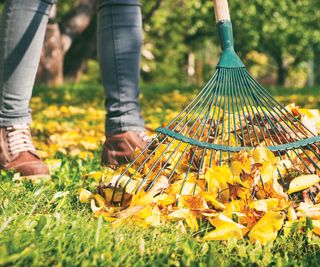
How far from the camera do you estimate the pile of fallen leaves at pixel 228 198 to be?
152 cm

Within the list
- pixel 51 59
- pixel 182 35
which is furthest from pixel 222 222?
pixel 182 35

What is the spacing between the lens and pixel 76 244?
1308 mm

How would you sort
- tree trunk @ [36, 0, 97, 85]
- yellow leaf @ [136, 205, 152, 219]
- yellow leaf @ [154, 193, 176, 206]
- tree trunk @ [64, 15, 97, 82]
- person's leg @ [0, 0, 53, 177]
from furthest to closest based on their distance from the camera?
tree trunk @ [64, 15, 97, 82] < tree trunk @ [36, 0, 97, 85] < person's leg @ [0, 0, 53, 177] < yellow leaf @ [154, 193, 176, 206] < yellow leaf @ [136, 205, 152, 219]

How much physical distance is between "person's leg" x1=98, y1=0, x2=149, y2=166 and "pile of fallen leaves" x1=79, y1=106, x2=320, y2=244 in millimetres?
658

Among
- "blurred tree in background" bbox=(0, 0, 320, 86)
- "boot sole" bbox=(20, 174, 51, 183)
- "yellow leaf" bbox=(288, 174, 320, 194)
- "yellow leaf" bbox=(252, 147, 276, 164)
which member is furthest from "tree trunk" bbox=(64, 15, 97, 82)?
"yellow leaf" bbox=(288, 174, 320, 194)

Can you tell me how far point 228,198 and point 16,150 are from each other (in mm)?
1110

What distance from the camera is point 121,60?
A: 2547mm

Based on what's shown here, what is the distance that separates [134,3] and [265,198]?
130 cm

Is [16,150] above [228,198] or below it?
above

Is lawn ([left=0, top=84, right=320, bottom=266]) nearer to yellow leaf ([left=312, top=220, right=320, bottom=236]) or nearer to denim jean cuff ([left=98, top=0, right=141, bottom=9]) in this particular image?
yellow leaf ([left=312, top=220, right=320, bottom=236])

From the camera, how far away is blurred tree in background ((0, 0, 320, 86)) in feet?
37.3

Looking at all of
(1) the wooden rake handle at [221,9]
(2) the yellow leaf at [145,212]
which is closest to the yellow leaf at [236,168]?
(2) the yellow leaf at [145,212]

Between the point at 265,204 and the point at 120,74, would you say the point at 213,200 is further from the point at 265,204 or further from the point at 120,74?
the point at 120,74

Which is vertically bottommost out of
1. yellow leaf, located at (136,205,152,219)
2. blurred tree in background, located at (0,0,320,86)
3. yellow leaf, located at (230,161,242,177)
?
yellow leaf, located at (136,205,152,219)
